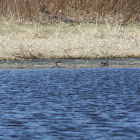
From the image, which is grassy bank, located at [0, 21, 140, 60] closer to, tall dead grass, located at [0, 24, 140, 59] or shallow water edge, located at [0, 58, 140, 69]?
tall dead grass, located at [0, 24, 140, 59]

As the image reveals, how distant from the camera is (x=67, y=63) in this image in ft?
67.9

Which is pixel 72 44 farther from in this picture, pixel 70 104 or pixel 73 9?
pixel 70 104

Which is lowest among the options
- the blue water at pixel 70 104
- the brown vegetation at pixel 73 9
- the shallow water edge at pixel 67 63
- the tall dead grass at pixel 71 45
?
the blue water at pixel 70 104

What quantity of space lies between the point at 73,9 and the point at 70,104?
19073 millimetres

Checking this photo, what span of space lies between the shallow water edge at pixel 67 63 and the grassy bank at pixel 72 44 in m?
0.25

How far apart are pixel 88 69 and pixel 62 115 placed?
8480mm

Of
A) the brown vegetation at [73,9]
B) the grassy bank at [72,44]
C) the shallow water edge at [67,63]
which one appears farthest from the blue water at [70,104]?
the brown vegetation at [73,9]

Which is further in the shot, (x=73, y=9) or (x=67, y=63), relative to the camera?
(x=73, y=9)

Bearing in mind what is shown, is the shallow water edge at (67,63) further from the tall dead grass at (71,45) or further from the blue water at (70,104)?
the blue water at (70,104)

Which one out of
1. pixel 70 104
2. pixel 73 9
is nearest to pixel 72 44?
pixel 73 9

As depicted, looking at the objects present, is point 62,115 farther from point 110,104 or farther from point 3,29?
point 3,29

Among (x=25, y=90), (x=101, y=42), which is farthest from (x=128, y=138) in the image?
(x=101, y=42)

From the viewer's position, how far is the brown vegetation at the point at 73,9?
2992cm

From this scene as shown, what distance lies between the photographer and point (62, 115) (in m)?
10.9
